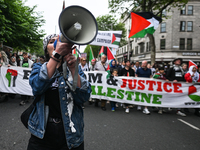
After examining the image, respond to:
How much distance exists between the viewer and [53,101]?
55.6 inches

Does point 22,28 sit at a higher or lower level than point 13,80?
higher

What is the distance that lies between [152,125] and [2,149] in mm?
3496

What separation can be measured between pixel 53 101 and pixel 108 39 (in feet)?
22.3

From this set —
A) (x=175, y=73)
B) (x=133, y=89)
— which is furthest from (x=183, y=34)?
(x=133, y=89)

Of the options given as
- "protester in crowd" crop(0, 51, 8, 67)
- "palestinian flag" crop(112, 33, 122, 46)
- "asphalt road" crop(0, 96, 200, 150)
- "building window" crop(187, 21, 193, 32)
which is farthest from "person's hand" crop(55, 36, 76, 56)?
"building window" crop(187, 21, 193, 32)

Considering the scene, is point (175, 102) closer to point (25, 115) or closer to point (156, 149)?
point (156, 149)

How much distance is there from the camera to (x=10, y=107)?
18.1 ft

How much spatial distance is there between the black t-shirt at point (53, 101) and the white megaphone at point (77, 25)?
0.53 meters

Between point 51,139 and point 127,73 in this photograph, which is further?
point 127,73

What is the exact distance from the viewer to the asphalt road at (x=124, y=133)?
3.09 meters

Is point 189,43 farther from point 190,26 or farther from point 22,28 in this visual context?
point 22,28

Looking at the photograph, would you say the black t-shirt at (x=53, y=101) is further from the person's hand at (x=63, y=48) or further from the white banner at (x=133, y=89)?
the white banner at (x=133, y=89)

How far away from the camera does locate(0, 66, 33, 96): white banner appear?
6391mm

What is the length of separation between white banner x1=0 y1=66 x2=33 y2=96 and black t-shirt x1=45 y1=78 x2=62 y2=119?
5466mm
